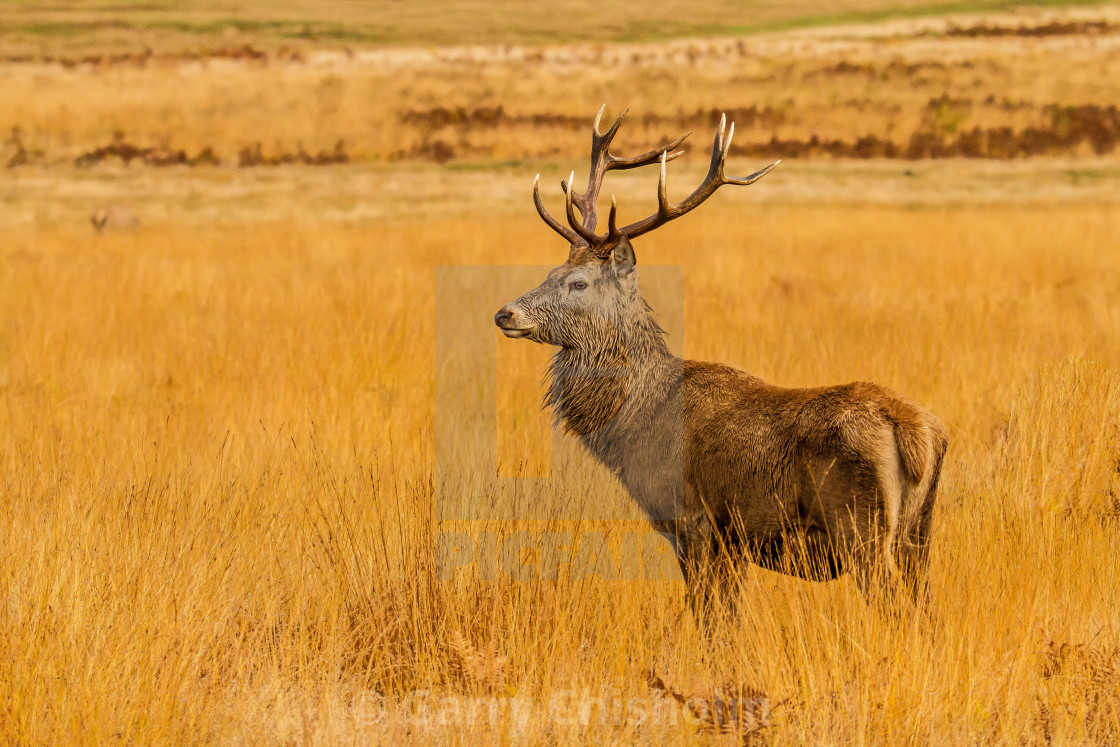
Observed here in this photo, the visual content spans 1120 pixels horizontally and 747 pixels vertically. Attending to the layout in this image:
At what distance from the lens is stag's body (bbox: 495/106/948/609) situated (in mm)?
3865

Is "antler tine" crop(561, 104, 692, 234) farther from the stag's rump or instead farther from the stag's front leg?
the stag's front leg

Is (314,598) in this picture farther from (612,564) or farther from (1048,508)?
(1048,508)

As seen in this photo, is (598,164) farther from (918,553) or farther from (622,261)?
(918,553)

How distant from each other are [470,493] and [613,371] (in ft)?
2.95

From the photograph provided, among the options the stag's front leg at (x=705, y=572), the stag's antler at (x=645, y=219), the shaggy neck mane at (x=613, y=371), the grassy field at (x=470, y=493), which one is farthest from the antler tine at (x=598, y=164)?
the stag's front leg at (x=705, y=572)

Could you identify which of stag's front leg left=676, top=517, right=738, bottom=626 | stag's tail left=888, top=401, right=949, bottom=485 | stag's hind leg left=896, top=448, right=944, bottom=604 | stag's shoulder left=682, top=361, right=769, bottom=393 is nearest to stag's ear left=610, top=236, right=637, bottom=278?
stag's shoulder left=682, top=361, right=769, bottom=393

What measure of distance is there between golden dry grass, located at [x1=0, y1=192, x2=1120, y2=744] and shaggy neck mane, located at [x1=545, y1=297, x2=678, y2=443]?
377 millimetres

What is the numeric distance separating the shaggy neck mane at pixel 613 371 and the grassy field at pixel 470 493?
33 centimetres

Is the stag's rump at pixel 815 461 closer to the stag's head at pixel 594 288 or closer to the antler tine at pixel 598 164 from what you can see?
the stag's head at pixel 594 288

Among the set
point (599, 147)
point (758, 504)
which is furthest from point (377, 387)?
point (758, 504)

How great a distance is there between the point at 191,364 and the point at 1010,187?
2121cm

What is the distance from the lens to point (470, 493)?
17.2 ft

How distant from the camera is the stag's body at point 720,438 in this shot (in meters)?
3.87

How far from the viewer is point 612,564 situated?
4.71m
